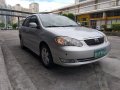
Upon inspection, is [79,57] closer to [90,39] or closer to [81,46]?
[81,46]

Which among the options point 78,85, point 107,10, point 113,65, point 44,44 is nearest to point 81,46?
point 78,85

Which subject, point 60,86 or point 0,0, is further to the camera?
point 0,0

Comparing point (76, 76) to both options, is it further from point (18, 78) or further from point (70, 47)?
point (18, 78)

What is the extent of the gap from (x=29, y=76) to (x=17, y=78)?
283 mm

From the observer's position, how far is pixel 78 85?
11.2 feet

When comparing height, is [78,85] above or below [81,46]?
below

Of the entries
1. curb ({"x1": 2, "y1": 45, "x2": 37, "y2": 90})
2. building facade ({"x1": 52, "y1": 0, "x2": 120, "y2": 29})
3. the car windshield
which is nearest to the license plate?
the car windshield

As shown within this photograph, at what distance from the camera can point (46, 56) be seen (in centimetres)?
439

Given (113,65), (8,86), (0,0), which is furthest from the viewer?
(0,0)

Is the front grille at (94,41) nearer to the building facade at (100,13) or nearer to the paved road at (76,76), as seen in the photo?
the paved road at (76,76)

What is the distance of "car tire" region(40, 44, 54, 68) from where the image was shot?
13.7 ft

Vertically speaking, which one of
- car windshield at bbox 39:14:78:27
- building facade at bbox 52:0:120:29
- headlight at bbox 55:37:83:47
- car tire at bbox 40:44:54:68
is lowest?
car tire at bbox 40:44:54:68

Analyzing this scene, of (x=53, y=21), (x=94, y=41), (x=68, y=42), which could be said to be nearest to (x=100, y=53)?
(x=94, y=41)

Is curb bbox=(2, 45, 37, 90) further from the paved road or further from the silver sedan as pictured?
the silver sedan
